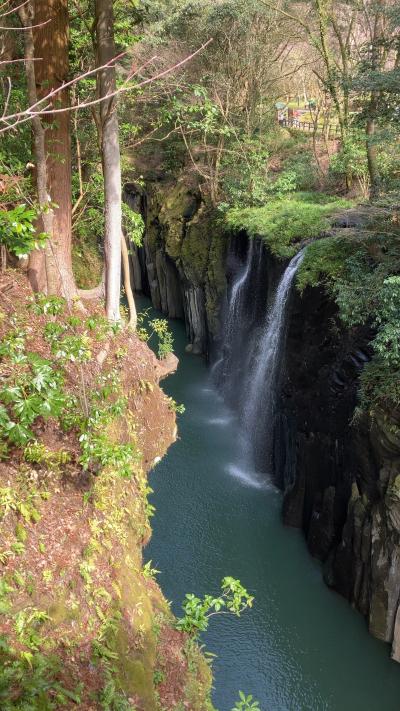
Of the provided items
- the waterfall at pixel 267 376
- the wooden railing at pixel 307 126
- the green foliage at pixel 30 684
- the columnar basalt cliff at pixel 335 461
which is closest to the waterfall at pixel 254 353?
the waterfall at pixel 267 376

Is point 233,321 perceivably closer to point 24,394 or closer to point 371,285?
point 371,285

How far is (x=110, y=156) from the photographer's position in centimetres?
812

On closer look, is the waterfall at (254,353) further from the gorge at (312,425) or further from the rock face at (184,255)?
the rock face at (184,255)

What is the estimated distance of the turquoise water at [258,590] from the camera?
930 cm

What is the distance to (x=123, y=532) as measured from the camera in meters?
5.85

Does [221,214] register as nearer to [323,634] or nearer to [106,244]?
[106,244]

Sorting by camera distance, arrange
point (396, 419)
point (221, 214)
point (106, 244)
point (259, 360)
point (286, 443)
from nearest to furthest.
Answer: point (106, 244) → point (396, 419) → point (286, 443) → point (259, 360) → point (221, 214)

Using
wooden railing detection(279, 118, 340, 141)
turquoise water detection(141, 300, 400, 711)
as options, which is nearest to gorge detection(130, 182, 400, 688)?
turquoise water detection(141, 300, 400, 711)

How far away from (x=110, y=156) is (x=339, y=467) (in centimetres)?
794

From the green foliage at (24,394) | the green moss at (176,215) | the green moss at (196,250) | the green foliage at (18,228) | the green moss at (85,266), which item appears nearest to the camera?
the green foliage at (18,228)

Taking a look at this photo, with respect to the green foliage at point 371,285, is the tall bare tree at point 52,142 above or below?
above

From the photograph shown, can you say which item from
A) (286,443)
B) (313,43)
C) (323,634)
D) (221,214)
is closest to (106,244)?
(286,443)

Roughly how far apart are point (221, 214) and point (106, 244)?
12.5 m

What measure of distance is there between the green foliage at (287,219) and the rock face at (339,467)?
3055mm
